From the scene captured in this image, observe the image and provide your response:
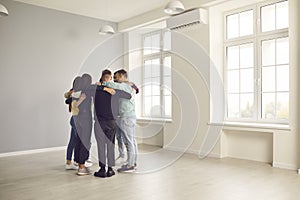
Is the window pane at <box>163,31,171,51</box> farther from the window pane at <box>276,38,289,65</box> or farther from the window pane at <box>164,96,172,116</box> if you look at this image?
the window pane at <box>276,38,289,65</box>

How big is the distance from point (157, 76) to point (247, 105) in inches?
97.4

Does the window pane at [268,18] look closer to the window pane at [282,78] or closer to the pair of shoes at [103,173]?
the window pane at [282,78]

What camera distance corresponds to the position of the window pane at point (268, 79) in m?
4.59

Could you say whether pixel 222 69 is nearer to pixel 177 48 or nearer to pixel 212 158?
pixel 177 48

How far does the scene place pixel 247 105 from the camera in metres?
4.95

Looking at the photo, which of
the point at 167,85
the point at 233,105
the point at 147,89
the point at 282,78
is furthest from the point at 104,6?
the point at 282,78

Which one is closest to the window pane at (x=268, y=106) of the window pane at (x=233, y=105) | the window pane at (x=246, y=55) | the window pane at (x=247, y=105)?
the window pane at (x=247, y=105)

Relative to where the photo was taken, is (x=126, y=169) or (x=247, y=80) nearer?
(x=126, y=169)

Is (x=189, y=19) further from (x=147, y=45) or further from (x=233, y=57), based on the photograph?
(x=147, y=45)

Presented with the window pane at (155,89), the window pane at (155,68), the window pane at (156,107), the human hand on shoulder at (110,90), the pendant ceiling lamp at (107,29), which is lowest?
the window pane at (156,107)

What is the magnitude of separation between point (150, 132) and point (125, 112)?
2.78m

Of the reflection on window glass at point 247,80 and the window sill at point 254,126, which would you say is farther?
the reflection on window glass at point 247,80

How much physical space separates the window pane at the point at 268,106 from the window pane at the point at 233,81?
55 cm

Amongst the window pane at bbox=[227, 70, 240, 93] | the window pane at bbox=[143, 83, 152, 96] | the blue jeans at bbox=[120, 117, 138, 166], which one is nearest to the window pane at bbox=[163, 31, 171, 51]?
the window pane at bbox=[143, 83, 152, 96]
